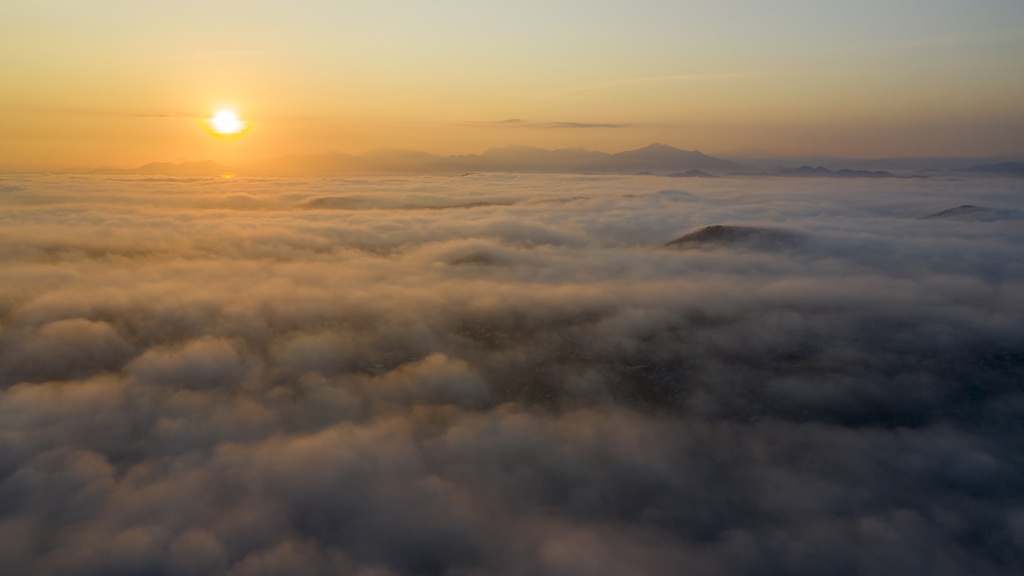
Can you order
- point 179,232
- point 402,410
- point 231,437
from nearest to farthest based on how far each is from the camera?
point 231,437, point 402,410, point 179,232

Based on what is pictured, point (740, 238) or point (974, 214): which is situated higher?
point (974, 214)

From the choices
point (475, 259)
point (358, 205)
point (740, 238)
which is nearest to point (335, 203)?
point (358, 205)

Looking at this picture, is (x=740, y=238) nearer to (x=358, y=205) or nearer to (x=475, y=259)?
(x=475, y=259)

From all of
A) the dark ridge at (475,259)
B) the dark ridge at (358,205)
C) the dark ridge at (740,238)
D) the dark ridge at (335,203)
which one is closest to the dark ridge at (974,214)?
the dark ridge at (740,238)

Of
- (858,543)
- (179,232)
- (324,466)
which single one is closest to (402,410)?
(324,466)

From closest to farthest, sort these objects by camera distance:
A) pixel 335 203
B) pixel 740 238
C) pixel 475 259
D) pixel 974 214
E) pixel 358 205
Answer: pixel 475 259
pixel 740 238
pixel 974 214
pixel 335 203
pixel 358 205

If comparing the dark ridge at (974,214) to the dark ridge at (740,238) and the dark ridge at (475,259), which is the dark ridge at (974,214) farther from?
the dark ridge at (475,259)

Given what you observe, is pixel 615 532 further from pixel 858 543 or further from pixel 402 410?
pixel 402 410

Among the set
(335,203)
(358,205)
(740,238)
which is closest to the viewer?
(740,238)

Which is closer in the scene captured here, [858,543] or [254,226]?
[858,543]
